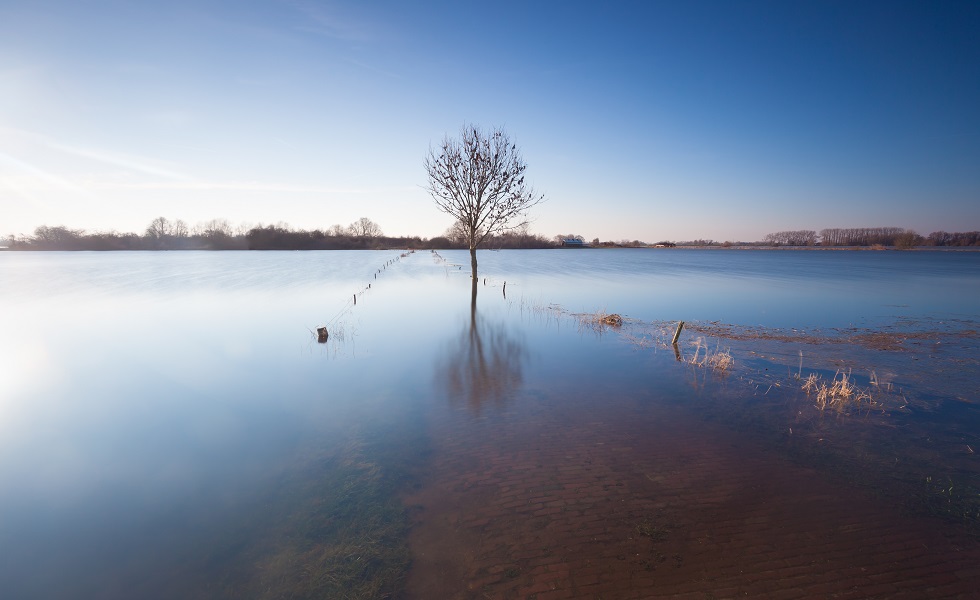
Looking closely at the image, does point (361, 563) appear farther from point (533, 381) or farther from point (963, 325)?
point (963, 325)

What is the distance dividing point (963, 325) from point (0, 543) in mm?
32437

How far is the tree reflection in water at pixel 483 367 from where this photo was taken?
1002cm

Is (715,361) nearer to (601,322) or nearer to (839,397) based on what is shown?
(839,397)

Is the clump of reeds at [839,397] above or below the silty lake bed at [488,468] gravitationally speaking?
above

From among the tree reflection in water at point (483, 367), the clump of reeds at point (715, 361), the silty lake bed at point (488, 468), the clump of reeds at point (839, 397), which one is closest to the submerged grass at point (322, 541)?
the silty lake bed at point (488, 468)

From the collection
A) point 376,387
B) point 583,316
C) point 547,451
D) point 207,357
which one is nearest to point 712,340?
point 583,316

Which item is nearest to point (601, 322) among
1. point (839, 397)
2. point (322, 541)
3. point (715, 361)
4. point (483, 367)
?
point (715, 361)

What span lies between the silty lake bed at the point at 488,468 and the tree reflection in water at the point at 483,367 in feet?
0.41

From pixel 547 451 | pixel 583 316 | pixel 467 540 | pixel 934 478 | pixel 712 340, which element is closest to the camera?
pixel 467 540

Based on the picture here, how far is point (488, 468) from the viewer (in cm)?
661

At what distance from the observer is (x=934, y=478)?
6.33 metres

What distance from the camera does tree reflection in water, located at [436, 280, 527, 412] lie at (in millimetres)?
10023

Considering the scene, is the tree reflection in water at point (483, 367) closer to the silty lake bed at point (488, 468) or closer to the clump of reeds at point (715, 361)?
the silty lake bed at point (488, 468)

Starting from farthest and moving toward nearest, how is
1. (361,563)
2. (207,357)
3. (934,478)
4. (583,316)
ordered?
(583,316) → (207,357) → (934,478) → (361,563)
